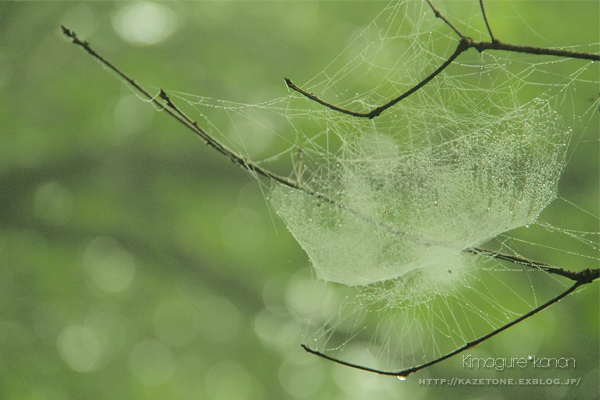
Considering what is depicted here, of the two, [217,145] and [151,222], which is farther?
[151,222]

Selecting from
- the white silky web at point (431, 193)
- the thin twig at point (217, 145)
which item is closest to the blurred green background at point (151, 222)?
the white silky web at point (431, 193)

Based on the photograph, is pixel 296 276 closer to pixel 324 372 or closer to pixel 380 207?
pixel 324 372

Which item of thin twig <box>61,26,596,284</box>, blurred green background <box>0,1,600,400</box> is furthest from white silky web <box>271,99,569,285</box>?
blurred green background <box>0,1,600,400</box>

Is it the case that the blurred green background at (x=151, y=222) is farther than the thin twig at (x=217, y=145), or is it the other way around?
the blurred green background at (x=151, y=222)

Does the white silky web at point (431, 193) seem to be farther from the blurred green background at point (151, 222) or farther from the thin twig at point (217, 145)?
the blurred green background at point (151, 222)

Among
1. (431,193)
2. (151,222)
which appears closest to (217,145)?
(431,193)

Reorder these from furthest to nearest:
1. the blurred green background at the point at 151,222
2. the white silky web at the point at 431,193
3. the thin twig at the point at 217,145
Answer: the blurred green background at the point at 151,222
the white silky web at the point at 431,193
the thin twig at the point at 217,145

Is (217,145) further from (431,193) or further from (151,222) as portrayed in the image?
(151,222)

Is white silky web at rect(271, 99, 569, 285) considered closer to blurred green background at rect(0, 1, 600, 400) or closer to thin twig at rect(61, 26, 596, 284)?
thin twig at rect(61, 26, 596, 284)

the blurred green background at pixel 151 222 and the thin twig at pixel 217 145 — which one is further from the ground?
the blurred green background at pixel 151 222

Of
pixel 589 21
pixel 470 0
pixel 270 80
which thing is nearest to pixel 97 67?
pixel 270 80
